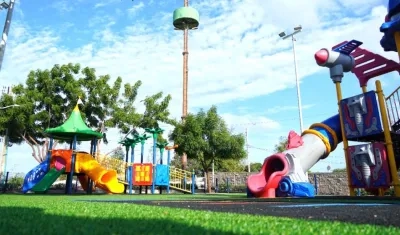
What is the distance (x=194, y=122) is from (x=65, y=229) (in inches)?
942

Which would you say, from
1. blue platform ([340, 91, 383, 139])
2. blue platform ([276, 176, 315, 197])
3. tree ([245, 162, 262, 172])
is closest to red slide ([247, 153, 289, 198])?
blue platform ([276, 176, 315, 197])

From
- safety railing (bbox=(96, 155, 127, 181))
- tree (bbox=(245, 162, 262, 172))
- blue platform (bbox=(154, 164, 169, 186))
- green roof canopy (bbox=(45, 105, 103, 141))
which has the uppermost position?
tree (bbox=(245, 162, 262, 172))

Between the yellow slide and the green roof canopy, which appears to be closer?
the yellow slide

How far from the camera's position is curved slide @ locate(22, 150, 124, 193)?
16.8m

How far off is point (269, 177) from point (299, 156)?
146 centimetres

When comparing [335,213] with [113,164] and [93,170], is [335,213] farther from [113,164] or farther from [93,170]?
[113,164]

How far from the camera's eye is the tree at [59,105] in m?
22.1

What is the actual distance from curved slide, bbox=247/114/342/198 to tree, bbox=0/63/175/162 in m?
12.8

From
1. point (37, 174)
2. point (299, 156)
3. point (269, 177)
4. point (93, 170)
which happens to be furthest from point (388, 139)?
point (37, 174)

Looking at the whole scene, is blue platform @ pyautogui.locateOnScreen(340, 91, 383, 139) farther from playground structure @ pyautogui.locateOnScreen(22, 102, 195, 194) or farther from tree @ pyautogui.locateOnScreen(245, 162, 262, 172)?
tree @ pyautogui.locateOnScreen(245, 162, 262, 172)

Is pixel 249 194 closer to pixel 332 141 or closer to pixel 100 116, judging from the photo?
pixel 332 141

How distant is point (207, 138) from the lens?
2659 cm

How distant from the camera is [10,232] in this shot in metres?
2.28

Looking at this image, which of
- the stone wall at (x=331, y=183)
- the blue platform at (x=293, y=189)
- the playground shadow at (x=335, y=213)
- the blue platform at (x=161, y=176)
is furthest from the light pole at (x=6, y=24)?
the stone wall at (x=331, y=183)
